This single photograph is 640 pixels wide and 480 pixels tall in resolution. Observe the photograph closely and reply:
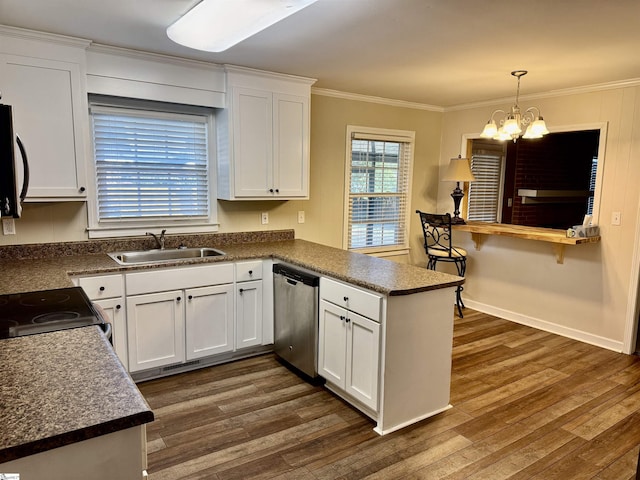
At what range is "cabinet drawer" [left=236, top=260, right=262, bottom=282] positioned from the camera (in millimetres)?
3316

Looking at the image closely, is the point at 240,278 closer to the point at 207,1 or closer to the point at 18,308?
the point at 18,308

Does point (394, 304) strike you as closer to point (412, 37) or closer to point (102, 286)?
point (412, 37)

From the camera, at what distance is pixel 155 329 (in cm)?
303

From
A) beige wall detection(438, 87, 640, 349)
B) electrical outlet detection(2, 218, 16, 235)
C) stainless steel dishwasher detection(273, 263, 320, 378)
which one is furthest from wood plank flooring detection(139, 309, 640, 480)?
electrical outlet detection(2, 218, 16, 235)

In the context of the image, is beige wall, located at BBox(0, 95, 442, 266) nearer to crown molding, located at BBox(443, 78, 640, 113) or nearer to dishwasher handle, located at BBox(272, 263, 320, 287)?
crown molding, located at BBox(443, 78, 640, 113)

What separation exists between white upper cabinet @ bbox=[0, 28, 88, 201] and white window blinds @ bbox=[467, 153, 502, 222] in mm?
4313

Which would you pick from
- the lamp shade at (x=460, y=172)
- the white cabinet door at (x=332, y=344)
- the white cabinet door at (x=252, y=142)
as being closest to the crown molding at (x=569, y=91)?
the lamp shade at (x=460, y=172)

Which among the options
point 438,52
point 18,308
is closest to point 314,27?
point 438,52

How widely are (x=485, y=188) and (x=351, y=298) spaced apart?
3741mm

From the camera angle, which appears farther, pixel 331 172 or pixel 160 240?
pixel 331 172

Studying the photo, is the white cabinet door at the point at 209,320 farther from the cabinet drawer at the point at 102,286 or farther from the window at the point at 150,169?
the window at the point at 150,169

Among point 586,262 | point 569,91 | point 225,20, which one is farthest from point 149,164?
point 586,262

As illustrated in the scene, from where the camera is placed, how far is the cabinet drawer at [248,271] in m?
3.32

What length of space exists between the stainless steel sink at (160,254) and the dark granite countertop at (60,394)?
1783 mm
